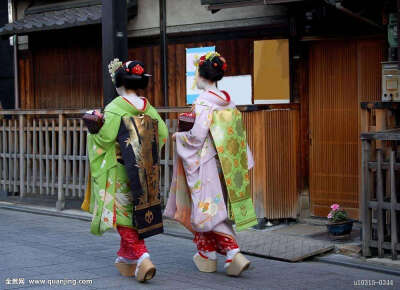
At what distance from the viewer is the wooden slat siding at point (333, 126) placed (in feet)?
30.1

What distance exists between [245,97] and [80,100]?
3653 mm

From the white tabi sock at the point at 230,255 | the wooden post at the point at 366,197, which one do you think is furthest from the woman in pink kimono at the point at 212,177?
the wooden post at the point at 366,197

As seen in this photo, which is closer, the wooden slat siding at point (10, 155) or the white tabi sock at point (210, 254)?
the white tabi sock at point (210, 254)

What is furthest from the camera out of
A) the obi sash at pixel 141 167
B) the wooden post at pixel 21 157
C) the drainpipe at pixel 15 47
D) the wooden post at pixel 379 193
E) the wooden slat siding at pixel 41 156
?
the drainpipe at pixel 15 47

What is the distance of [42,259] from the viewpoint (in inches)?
280

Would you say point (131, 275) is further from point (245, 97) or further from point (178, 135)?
point (245, 97)

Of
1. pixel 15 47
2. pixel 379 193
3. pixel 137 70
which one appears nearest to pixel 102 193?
pixel 137 70

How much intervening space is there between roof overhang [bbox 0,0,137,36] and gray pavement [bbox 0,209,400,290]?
156 inches

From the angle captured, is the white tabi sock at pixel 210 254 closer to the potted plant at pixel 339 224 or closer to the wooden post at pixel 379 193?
the wooden post at pixel 379 193

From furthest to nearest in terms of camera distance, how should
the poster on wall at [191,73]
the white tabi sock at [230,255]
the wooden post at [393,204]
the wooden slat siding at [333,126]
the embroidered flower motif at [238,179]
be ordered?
the poster on wall at [191,73]
the wooden slat siding at [333,126]
the wooden post at [393,204]
the embroidered flower motif at [238,179]
the white tabi sock at [230,255]

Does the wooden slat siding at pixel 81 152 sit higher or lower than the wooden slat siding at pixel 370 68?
lower

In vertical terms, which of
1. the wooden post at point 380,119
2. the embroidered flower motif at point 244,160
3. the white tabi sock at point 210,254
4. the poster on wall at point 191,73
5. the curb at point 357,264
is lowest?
the curb at point 357,264

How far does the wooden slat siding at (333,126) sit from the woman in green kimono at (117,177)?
11.7 feet

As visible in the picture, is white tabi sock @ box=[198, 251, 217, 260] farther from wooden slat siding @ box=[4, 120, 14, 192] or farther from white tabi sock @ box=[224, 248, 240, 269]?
wooden slat siding @ box=[4, 120, 14, 192]
